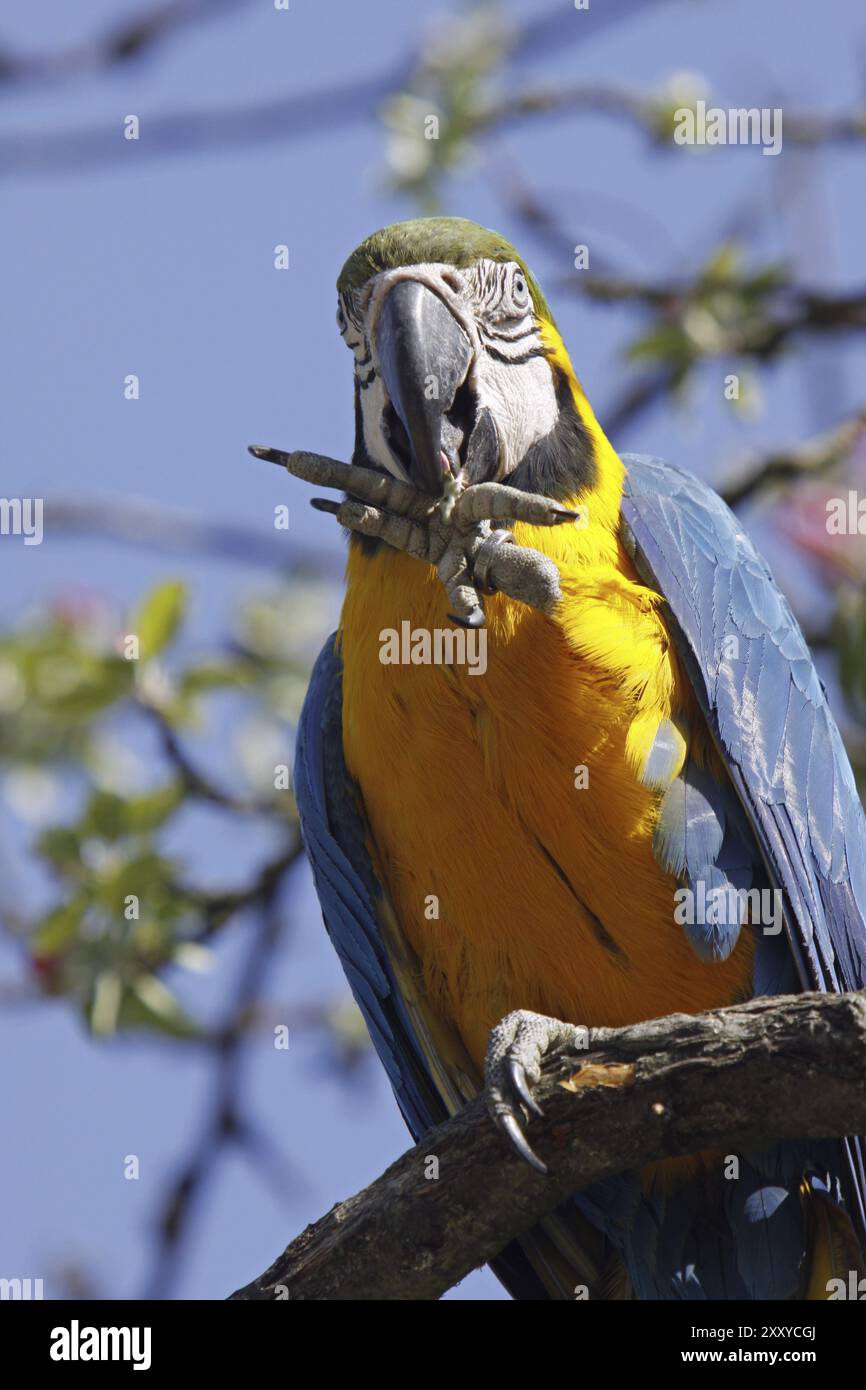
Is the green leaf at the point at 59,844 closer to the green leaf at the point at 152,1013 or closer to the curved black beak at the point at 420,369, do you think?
the green leaf at the point at 152,1013

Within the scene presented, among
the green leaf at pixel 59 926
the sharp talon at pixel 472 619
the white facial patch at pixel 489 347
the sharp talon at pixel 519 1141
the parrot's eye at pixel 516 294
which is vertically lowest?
the sharp talon at pixel 519 1141

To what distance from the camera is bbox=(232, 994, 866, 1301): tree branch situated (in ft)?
8.96

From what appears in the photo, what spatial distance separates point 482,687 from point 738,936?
82 cm

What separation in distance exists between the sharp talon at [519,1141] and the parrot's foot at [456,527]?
101 centimetres

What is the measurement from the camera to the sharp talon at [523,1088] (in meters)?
2.99

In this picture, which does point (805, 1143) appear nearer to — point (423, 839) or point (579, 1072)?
point (579, 1072)

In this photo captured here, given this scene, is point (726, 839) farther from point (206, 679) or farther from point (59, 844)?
point (59, 844)

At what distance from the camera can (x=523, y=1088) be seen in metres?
3.02

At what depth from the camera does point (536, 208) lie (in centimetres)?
584

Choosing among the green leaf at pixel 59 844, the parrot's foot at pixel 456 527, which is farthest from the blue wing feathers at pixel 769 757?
the green leaf at pixel 59 844

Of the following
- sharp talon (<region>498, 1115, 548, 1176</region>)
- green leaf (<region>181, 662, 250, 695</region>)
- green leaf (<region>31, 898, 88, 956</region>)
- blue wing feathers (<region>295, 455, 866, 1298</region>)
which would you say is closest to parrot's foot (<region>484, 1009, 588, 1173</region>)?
sharp talon (<region>498, 1115, 548, 1176</region>)

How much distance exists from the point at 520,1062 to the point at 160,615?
83.0 inches

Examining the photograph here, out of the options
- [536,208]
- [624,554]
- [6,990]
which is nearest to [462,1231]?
[624,554]

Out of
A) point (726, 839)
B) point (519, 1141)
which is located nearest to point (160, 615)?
point (726, 839)
